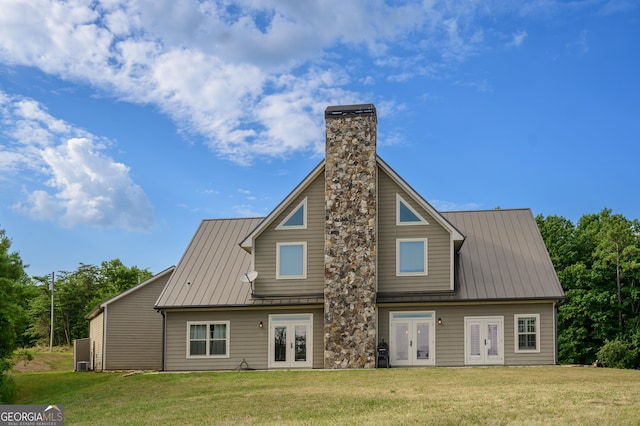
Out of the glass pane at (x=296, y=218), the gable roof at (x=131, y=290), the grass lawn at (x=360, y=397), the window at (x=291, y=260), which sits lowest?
the grass lawn at (x=360, y=397)

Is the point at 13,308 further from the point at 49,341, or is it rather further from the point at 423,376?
the point at 49,341

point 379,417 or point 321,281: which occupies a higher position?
point 321,281

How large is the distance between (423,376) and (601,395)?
6.83 metres

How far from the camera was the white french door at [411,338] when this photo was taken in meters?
27.0

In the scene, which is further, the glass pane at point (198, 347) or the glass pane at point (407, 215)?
the glass pane at point (198, 347)

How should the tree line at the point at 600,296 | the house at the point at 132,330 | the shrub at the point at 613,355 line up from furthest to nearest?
the tree line at the point at 600,296, the shrub at the point at 613,355, the house at the point at 132,330

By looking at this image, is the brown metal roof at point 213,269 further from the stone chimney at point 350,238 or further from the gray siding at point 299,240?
the stone chimney at point 350,238

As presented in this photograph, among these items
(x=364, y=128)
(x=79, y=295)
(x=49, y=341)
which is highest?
(x=364, y=128)

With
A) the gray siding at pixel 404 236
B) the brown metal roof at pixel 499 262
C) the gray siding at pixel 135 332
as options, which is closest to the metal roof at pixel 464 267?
the brown metal roof at pixel 499 262

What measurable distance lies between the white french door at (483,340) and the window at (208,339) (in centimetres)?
872

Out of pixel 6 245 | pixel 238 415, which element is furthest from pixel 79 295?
pixel 238 415

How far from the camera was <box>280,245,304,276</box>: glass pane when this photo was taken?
28.1 meters

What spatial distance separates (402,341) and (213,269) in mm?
8052

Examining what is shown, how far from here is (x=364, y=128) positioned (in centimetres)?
2742
